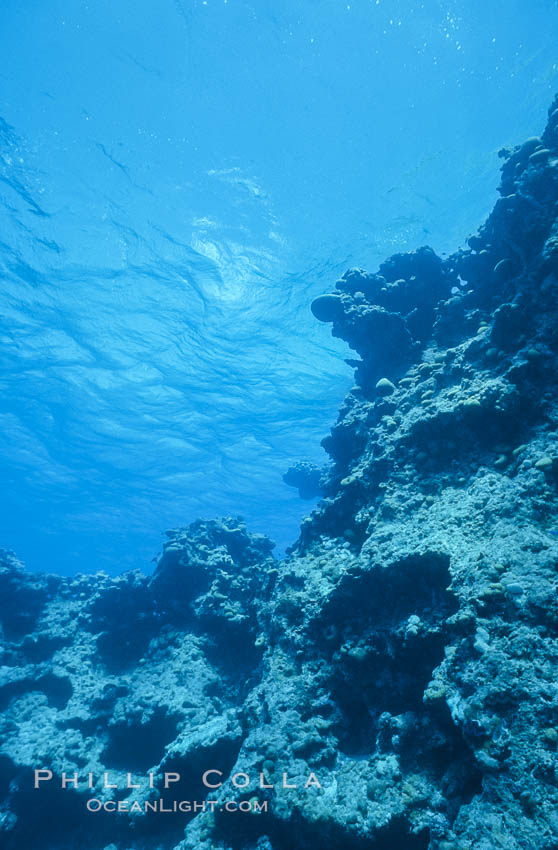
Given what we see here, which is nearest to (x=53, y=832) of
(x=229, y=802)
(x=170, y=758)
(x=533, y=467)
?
(x=170, y=758)

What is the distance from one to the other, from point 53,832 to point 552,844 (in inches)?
312

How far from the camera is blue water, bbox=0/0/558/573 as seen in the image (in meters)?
11.3

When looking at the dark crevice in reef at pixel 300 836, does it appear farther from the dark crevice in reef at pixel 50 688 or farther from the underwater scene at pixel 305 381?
the dark crevice in reef at pixel 50 688

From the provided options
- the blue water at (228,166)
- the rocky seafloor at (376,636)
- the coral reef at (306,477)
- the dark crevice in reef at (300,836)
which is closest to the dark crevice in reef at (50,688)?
the rocky seafloor at (376,636)

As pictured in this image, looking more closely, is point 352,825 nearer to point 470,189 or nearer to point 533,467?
point 533,467

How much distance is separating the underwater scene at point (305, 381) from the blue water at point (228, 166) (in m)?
0.09

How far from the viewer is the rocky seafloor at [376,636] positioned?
3162mm

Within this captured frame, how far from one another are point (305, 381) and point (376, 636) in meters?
19.7

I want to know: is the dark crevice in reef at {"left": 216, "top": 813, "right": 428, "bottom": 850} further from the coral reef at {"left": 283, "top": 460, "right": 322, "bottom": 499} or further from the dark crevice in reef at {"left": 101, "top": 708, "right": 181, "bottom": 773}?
the coral reef at {"left": 283, "top": 460, "right": 322, "bottom": 499}

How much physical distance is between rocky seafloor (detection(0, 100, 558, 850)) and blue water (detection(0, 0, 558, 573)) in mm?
6442

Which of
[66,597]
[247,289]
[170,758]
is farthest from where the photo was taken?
[247,289]

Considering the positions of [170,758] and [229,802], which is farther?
[170,758]

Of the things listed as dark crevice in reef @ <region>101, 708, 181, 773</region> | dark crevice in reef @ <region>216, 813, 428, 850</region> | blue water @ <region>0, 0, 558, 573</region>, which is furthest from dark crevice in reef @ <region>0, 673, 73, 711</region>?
blue water @ <region>0, 0, 558, 573</region>

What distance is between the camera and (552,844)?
2184 mm
